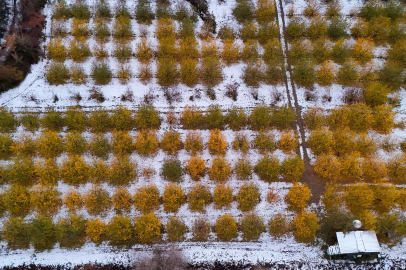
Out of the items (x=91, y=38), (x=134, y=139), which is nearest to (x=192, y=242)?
(x=134, y=139)

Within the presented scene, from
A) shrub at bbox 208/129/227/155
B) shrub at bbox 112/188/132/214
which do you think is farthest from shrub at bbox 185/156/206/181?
shrub at bbox 112/188/132/214

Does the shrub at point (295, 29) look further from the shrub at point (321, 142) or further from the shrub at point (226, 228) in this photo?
the shrub at point (226, 228)

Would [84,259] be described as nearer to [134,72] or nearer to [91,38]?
[134,72]

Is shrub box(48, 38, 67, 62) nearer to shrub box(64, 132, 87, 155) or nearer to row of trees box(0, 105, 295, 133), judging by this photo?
row of trees box(0, 105, 295, 133)

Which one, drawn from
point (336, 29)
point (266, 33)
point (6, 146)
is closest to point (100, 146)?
point (6, 146)

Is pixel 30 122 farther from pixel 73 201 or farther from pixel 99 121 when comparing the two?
pixel 73 201
